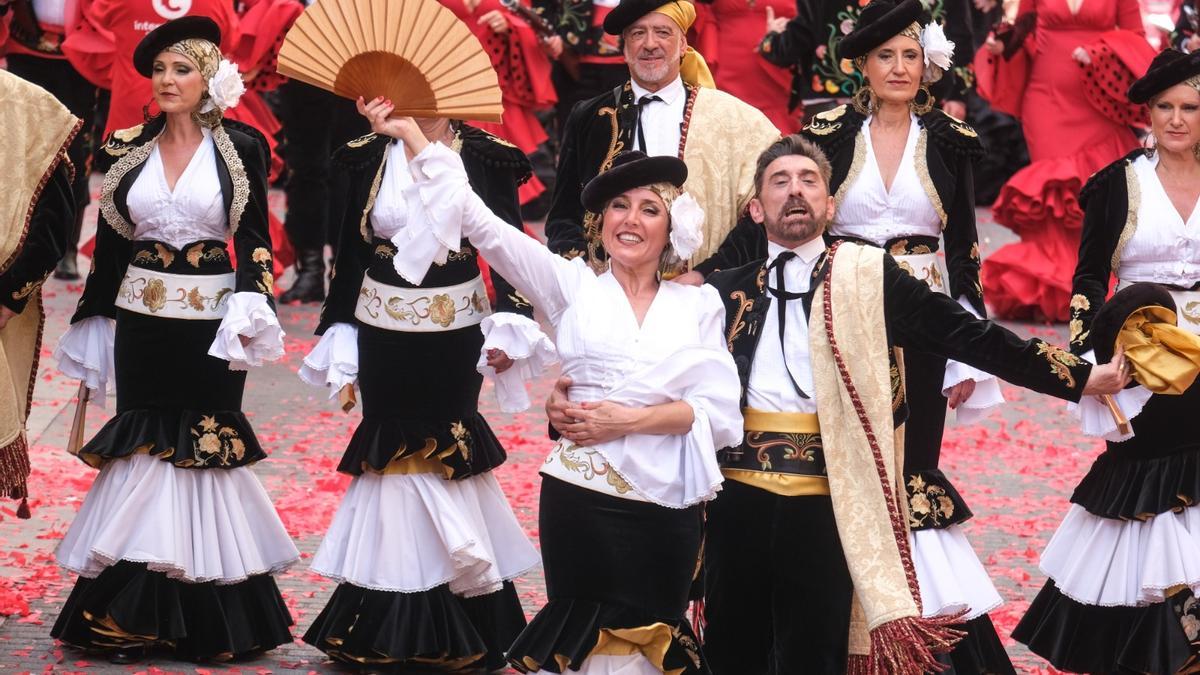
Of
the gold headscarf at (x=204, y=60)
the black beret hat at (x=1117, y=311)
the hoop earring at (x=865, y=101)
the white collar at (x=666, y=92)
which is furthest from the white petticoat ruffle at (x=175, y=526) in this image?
the black beret hat at (x=1117, y=311)

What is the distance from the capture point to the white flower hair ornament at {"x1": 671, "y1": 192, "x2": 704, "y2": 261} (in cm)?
525

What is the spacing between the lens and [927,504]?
6.21 meters

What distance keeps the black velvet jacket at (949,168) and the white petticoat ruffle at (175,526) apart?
85.7 inches

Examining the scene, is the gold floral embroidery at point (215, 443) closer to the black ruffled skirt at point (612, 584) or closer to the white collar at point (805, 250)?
the black ruffled skirt at point (612, 584)

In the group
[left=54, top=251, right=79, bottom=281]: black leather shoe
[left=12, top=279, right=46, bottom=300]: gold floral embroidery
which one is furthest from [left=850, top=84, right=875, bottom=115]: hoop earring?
[left=54, top=251, right=79, bottom=281]: black leather shoe

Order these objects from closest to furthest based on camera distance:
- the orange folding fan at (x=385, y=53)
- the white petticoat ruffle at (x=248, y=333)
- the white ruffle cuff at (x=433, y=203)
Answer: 1. the white ruffle cuff at (x=433, y=203)
2. the orange folding fan at (x=385, y=53)
3. the white petticoat ruffle at (x=248, y=333)

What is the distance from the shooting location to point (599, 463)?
16.9 feet

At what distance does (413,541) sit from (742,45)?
589 cm

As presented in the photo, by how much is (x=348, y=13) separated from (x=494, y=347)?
1035 mm

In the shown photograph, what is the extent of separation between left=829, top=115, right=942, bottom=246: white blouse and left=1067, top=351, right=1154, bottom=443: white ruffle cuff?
75 cm

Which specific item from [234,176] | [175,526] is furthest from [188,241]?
[175,526]

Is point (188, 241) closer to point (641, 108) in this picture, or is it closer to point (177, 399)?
point (177, 399)

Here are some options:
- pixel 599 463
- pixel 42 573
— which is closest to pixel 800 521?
pixel 599 463

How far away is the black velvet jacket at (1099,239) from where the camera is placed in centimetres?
636
